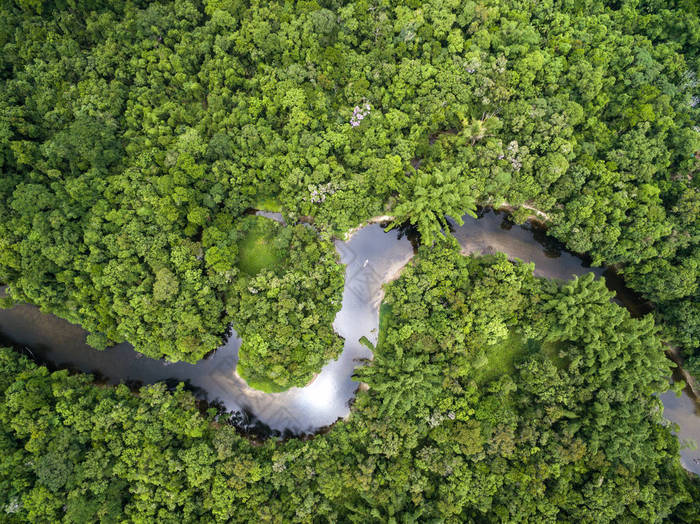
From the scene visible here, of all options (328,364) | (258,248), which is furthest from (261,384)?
→ (258,248)

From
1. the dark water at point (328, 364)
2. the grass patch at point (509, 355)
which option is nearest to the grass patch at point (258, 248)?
the dark water at point (328, 364)

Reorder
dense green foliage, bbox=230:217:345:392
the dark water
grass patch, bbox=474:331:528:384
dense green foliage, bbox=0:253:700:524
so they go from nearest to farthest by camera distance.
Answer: dense green foliage, bbox=0:253:700:524 < dense green foliage, bbox=230:217:345:392 < grass patch, bbox=474:331:528:384 < the dark water

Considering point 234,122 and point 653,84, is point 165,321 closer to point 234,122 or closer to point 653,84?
point 234,122

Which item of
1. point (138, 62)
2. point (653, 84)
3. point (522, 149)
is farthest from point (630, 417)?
point (138, 62)

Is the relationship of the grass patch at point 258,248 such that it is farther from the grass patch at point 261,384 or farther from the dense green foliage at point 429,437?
the dense green foliage at point 429,437

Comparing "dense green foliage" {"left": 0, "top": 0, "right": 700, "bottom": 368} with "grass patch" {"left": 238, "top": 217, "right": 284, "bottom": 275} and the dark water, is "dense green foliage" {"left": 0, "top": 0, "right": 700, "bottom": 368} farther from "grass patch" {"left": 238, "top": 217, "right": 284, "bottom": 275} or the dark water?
the dark water

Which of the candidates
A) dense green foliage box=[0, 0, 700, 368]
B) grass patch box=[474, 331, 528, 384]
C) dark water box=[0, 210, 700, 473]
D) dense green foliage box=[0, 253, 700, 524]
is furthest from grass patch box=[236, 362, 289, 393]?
grass patch box=[474, 331, 528, 384]
